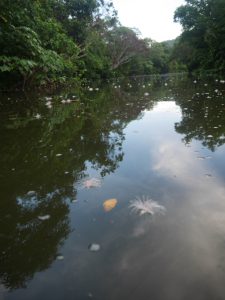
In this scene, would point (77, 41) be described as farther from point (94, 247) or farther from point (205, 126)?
point (94, 247)

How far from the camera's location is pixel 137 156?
124 inches

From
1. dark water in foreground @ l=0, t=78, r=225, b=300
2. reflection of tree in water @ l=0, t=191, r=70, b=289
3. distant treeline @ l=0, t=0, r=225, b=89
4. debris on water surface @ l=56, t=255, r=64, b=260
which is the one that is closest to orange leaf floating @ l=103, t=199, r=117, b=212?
dark water in foreground @ l=0, t=78, r=225, b=300

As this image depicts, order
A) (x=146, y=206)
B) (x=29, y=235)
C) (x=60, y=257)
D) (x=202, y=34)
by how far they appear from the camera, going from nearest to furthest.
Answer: (x=60, y=257) < (x=29, y=235) < (x=146, y=206) < (x=202, y=34)

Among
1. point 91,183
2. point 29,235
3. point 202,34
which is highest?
point 29,235

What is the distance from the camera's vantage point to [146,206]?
1994mm

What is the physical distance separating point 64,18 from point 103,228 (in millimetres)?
22788

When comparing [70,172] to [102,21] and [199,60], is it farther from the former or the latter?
[199,60]

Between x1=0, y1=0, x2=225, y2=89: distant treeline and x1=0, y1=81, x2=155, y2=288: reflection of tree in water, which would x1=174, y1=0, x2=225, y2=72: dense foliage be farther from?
x1=0, y1=81, x2=155, y2=288: reflection of tree in water

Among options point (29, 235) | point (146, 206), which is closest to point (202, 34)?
point (146, 206)

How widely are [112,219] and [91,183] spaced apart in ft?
2.22

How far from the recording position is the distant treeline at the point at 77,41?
8.76 m

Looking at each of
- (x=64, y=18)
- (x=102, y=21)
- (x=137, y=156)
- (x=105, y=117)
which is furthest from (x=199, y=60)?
(x=137, y=156)

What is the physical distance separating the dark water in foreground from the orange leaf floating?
4cm

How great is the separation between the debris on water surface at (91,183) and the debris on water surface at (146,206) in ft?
1.63
